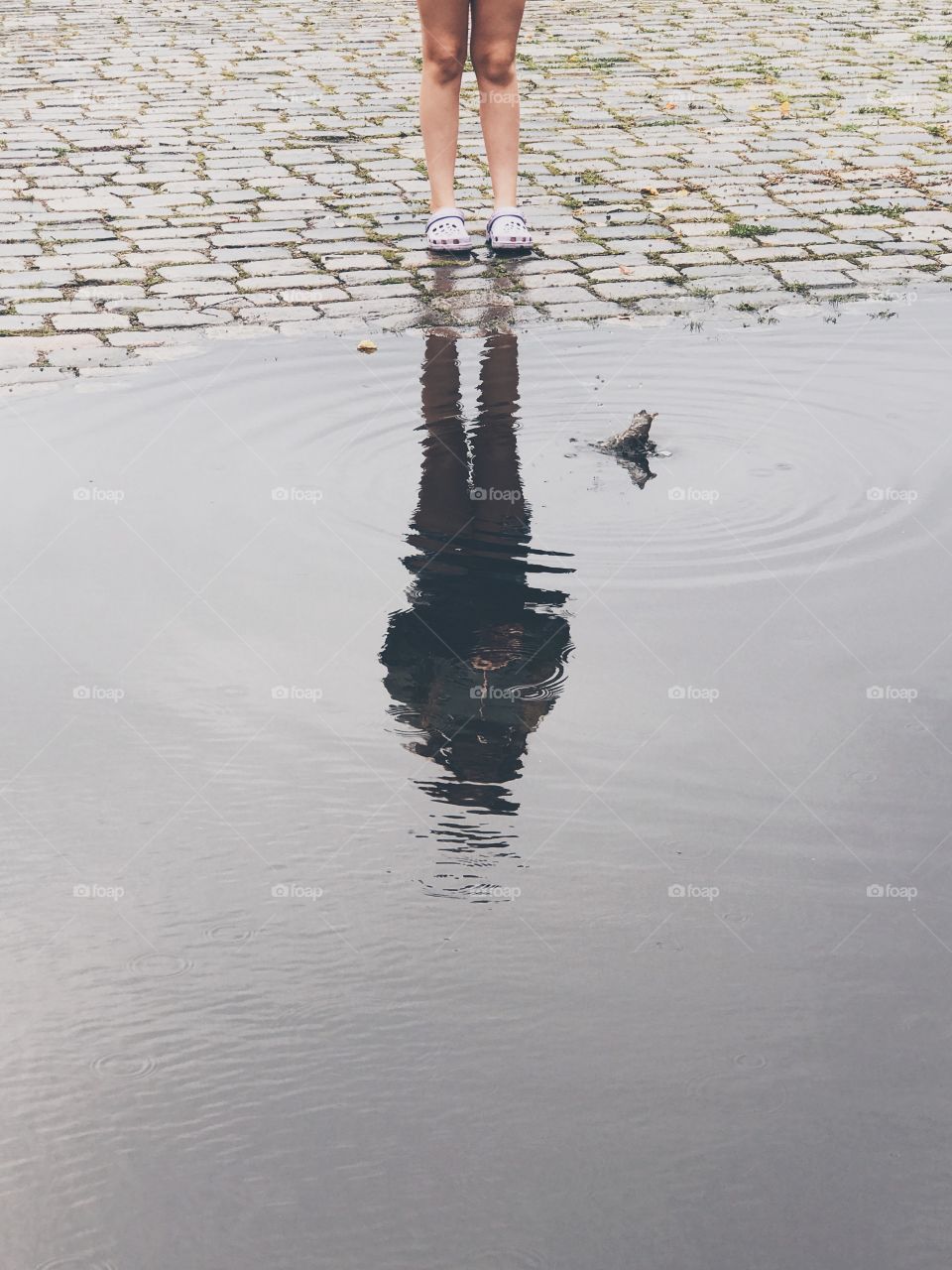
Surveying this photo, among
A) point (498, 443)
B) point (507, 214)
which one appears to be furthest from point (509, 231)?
point (498, 443)

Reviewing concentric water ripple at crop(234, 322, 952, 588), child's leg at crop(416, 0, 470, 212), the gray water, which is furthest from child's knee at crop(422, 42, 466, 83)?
the gray water

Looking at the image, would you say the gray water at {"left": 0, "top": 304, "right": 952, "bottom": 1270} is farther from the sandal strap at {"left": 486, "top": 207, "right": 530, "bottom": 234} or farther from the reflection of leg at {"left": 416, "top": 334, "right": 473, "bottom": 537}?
the sandal strap at {"left": 486, "top": 207, "right": 530, "bottom": 234}

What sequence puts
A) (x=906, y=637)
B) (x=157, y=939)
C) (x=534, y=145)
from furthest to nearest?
1. (x=534, y=145)
2. (x=906, y=637)
3. (x=157, y=939)

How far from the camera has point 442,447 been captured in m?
4.84

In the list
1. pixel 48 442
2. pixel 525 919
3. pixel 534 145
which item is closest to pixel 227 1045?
pixel 525 919

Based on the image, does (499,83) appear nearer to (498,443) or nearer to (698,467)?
(498,443)

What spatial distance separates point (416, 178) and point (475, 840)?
565cm

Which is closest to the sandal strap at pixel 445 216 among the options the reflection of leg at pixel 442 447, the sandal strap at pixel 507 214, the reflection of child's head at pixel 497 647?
the sandal strap at pixel 507 214

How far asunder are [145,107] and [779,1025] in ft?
27.3

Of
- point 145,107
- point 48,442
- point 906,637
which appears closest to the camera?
point 906,637

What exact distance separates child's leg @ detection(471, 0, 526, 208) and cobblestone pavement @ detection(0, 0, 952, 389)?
0.34 meters

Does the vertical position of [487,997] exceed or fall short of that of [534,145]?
it exceeds it

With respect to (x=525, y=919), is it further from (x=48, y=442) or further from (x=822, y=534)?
(x=48, y=442)

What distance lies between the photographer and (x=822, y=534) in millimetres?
4230
